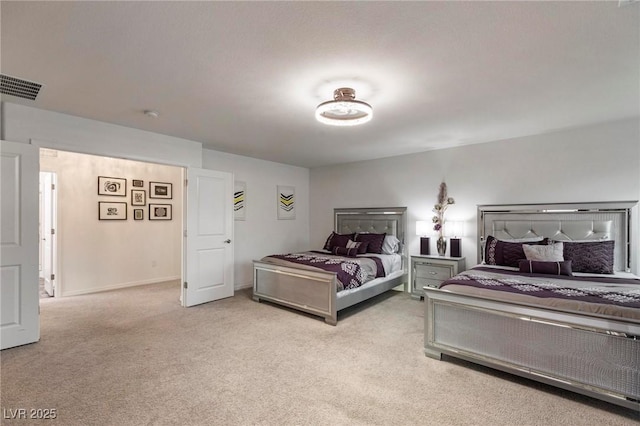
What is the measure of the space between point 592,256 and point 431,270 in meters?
1.92

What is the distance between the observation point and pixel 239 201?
5.70 metres

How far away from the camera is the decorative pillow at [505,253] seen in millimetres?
3797

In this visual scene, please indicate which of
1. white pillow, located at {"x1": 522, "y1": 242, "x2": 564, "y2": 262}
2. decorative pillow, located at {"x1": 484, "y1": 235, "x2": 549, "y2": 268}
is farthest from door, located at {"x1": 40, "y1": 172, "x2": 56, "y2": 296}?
white pillow, located at {"x1": 522, "y1": 242, "x2": 564, "y2": 262}

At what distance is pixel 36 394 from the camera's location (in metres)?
2.27

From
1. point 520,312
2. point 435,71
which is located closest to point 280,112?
point 435,71

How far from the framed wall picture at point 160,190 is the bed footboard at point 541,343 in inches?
223

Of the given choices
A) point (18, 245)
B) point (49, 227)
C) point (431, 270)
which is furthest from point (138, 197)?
point (431, 270)

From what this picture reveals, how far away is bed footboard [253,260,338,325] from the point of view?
382 cm

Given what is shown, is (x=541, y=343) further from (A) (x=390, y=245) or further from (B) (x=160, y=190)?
(B) (x=160, y=190)

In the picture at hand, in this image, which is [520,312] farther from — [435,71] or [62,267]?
[62,267]

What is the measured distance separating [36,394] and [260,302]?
2.75 m

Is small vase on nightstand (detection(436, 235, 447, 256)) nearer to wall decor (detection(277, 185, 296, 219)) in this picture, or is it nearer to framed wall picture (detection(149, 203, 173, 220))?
wall decor (detection(277, 185, 296, 219))

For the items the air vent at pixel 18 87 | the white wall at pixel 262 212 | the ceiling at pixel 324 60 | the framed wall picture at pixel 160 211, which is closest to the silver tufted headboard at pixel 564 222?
the ceiling at pixel 324 60

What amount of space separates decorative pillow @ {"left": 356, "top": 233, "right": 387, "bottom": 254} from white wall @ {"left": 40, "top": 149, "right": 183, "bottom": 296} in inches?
159
